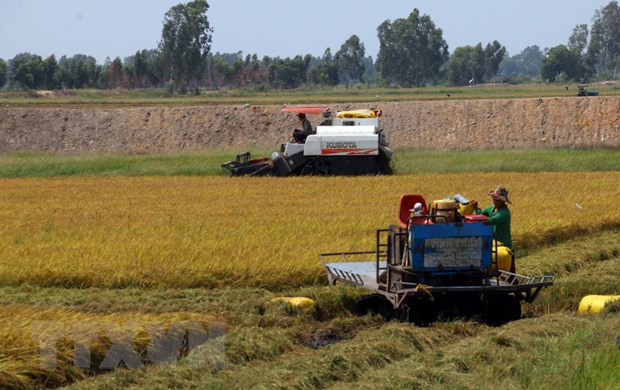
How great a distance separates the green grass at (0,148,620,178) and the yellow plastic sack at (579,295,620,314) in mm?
21682

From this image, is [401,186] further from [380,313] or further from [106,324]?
[106,324]

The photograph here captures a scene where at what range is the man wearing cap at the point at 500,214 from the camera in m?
13.4

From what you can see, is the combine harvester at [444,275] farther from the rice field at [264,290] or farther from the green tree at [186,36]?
the green tree at [186,36]

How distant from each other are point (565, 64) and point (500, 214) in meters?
140

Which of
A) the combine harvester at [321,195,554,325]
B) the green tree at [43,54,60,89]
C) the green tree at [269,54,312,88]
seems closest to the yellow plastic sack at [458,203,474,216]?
the combine harvester at [321,195,554,325]

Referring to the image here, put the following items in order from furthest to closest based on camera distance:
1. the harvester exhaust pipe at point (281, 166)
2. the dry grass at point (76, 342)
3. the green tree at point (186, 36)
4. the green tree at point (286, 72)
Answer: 1. the green tree at point (286, 72)
2. the green tree at point (186, 36)
3. the harvester exhaust pipe at point (281, 166)
4. the dry grass at point (76, 342)

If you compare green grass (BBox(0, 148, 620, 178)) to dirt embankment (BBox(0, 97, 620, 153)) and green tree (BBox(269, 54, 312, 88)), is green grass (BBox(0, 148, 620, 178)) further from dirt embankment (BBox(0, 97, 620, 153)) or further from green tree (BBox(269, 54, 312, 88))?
green tree (BBox(269, 54, 312, 88))

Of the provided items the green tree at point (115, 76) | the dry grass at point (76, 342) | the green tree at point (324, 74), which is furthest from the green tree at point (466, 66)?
the dry grass at point (76, 342)

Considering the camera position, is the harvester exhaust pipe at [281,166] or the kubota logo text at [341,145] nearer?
the kubota logo text at [341,145]

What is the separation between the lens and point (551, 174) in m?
32.9

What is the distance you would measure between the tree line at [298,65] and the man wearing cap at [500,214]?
3683 inches

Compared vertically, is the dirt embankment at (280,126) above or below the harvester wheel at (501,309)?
below

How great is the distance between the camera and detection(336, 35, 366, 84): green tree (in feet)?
524

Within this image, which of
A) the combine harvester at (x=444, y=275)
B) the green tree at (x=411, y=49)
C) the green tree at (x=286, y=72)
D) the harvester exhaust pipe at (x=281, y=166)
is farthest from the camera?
the green tree at (x=411, y=49)
